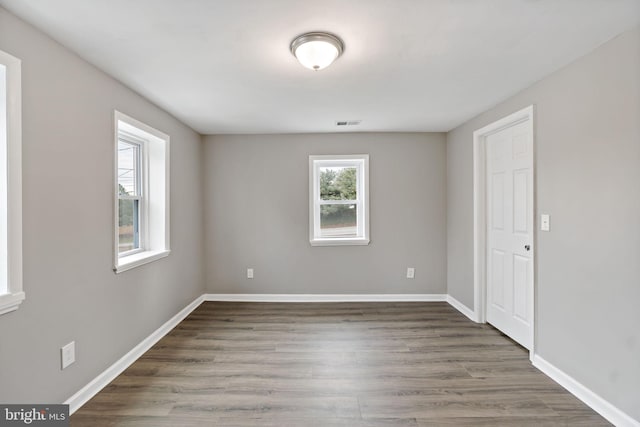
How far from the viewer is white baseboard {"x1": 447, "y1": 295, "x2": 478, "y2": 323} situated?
3506 millimetres

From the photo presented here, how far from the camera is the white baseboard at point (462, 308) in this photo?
351cm

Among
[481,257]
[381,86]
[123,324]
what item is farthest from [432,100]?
[123,324]

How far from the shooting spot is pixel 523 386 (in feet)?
7.32

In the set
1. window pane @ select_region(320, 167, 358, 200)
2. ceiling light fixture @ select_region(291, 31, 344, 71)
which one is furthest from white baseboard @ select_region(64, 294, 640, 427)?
ceiling light fixture @ select_region(291, 31, 344, 71)

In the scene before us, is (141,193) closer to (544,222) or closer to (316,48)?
(316,48)

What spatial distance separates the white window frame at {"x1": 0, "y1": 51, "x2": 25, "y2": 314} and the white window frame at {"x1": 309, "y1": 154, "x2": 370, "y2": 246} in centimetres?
297

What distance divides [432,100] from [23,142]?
9.86 ft

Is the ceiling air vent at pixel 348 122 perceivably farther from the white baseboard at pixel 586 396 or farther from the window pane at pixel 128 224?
the white baseboard at pixel 586 396

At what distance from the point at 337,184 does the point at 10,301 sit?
3430 mm

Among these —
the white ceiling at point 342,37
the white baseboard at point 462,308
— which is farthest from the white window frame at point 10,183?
the white baseboard at point 462,308

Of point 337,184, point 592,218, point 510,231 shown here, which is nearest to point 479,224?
point 510,231

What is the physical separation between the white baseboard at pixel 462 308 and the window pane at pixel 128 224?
3.68 m

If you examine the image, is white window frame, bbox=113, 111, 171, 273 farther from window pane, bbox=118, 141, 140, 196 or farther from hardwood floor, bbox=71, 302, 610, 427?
hardwood floor, bbox=71, 302, 610, 427

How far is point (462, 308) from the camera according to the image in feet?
12.4
